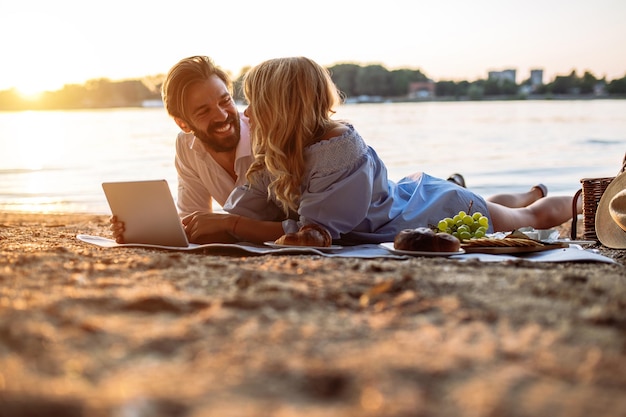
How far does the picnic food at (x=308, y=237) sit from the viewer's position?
3.82 meters

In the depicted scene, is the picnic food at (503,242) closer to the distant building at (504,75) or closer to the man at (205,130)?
the man at (205,130)

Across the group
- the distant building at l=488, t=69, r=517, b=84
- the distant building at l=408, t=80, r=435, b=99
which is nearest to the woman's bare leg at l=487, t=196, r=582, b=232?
the distant building at l=408, t=80, r=435, b=99

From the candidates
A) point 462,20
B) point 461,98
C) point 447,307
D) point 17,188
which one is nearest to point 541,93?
point 461,98

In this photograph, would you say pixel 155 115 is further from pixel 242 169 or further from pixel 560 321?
pixel 560 321

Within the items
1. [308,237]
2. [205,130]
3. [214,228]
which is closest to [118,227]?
[214,228]

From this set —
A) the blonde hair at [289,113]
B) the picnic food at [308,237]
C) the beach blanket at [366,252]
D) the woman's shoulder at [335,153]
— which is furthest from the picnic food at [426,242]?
the blonde hair at [289,113]

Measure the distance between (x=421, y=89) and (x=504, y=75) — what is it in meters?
3.78

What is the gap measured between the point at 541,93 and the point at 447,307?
117ft

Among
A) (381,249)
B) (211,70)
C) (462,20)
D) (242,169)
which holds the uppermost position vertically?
(462,20)

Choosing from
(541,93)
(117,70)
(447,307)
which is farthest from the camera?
(541,93)

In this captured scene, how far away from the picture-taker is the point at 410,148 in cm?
2114

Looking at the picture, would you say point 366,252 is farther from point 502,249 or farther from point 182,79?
point 182,79

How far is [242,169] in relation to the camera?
492 centimetres

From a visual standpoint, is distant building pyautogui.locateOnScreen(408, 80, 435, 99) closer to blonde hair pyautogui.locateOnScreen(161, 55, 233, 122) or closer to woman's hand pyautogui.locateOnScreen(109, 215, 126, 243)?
blonde hair pyautogui.locateOnScreen(161, 55, 233, 122)
